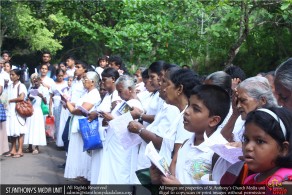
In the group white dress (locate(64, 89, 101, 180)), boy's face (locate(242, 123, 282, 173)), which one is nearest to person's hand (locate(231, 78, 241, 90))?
boy's face (locate(242, 123, 282, 173))

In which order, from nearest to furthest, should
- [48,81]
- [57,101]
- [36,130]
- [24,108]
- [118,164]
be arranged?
[118,164] → [24,108] → [36,130] → [48,81] → [57,101]

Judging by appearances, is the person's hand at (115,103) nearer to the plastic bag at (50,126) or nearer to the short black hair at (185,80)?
the short black hair at (185,80)

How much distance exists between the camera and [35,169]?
9289 millimetres

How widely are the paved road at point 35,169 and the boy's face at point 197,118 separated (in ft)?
17.1

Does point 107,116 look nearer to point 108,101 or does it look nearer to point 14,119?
point 108,101

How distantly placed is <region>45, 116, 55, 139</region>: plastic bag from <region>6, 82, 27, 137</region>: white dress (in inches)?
54.1

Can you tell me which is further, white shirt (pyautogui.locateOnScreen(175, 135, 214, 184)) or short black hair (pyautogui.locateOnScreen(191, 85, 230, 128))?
short black hair (pyautogui.locateOnScreen(191, 85, 230, 128))

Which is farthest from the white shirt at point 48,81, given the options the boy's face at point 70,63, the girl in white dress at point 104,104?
the girl in white dress at point 104,104

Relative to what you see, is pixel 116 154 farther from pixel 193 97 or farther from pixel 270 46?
pixel 270 46

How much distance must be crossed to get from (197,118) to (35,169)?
639 cm

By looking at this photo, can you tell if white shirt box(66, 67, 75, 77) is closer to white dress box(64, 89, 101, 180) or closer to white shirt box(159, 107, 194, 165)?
white dress box(64, 89, 101, 180)

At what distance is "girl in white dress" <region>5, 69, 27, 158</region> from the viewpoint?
10359 millimetres

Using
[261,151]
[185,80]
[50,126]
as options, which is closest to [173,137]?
[185,80]

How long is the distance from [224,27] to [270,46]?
109 inches
